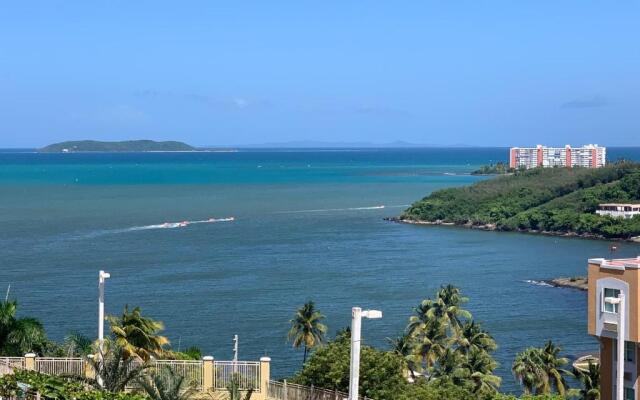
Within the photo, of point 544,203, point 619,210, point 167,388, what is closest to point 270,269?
point 167,388

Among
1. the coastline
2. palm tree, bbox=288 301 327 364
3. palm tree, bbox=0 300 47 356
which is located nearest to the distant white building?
the coastline

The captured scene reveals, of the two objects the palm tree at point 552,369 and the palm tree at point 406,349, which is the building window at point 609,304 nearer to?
the palm tree at point 552,369

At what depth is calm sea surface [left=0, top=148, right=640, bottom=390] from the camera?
53.6 meters

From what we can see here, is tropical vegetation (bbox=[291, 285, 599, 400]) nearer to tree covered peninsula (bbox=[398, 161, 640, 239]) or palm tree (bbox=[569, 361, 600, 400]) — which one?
palm tree (bbox=[569, 361, 600, 400])

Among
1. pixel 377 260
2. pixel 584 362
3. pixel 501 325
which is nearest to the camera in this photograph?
pixel 584 362

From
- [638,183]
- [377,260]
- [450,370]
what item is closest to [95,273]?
[377,260]

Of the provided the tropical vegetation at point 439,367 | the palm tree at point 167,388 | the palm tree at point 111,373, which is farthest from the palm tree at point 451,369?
the palm tree at point 167,388

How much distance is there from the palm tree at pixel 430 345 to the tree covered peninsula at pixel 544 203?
77050 millimetres

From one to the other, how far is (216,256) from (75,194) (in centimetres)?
8248

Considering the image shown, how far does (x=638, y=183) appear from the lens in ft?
451

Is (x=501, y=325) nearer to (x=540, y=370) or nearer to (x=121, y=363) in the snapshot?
(x=540, y=370)

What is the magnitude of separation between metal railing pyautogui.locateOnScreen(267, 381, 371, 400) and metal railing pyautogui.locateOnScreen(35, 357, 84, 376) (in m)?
3.84

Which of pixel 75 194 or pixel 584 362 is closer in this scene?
pixel 584 362

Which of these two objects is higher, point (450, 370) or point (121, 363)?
point (121, 363)
